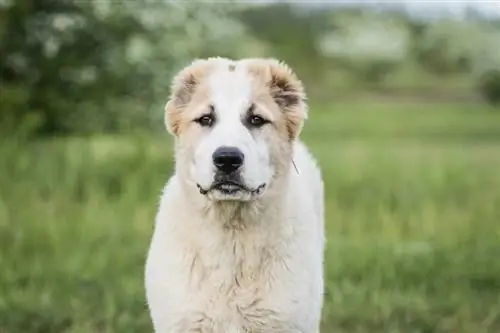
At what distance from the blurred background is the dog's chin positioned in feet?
4.82

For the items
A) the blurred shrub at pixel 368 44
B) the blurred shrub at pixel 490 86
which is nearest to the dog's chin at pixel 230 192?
the blurred shrub at pixel 368 44

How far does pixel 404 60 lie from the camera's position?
4695mm

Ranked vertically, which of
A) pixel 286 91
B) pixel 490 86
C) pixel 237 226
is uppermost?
pixel 490 86

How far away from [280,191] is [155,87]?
1599 millimetres

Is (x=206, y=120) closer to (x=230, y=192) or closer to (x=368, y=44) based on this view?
(x=230, y=192)

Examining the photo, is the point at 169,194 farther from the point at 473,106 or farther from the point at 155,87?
the point at 473,106

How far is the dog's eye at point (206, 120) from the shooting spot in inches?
119

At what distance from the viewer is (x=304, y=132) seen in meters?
4.47

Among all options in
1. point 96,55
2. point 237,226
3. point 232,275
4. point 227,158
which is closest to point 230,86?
point 227,158

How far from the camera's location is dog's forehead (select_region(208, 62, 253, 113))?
9.91 ft

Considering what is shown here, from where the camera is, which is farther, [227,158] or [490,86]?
[490,86]

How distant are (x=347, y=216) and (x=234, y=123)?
5.48 feet

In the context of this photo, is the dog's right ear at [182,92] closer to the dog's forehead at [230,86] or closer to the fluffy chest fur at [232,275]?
Result: the dog's forehead at [230,86]

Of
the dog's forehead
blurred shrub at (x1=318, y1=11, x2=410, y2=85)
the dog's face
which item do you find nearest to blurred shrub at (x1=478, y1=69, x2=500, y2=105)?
blurred shrub at (x1=318, y1=11, x2=410, y2=85)
